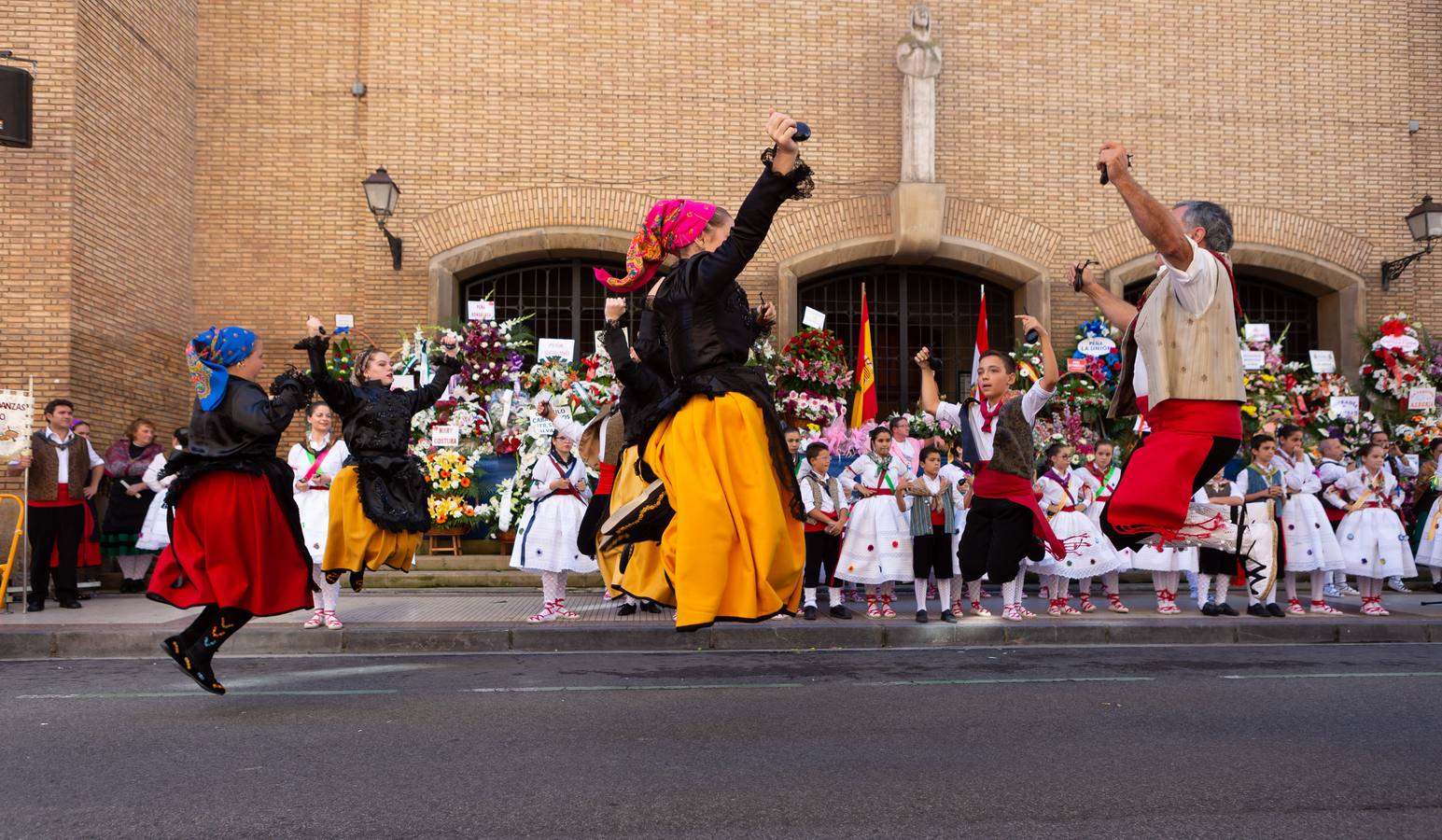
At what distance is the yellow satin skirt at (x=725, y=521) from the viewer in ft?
17.8

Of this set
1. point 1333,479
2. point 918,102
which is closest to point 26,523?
point 918,102

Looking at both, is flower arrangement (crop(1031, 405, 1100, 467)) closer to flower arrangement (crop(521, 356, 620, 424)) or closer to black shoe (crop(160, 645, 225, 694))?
flower arrangement (crop(521, 356, 620, 424))

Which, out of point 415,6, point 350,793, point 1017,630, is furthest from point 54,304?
point 350,793

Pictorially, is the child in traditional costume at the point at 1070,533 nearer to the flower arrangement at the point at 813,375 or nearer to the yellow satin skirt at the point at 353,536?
the flower arrangement at the point at 813,375

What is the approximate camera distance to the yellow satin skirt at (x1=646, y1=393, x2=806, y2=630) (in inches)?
213

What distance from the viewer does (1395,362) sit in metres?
18.7

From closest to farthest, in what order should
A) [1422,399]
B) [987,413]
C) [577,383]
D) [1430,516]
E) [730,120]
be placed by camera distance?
[987,413] < [1430,516] < [577,383] < [1422,399] < [730,120]

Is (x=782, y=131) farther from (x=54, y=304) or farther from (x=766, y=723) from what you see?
(x=54, y=304)

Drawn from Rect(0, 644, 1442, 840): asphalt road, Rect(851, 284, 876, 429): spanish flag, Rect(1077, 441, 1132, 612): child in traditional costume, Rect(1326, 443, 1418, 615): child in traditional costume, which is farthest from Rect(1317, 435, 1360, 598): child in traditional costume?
Rect(0, 644, 1442, 840): asphalt road

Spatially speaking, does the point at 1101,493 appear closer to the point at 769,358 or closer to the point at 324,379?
the point at 769,358

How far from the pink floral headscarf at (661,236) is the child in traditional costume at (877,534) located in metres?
6.85

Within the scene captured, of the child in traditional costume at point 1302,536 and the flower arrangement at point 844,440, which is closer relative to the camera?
the child in traditional costume at point 1302,536

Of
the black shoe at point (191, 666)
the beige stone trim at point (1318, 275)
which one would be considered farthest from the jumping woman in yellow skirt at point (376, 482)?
the beige stone trim at point (1318, 275)

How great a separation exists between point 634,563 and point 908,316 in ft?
47.4
